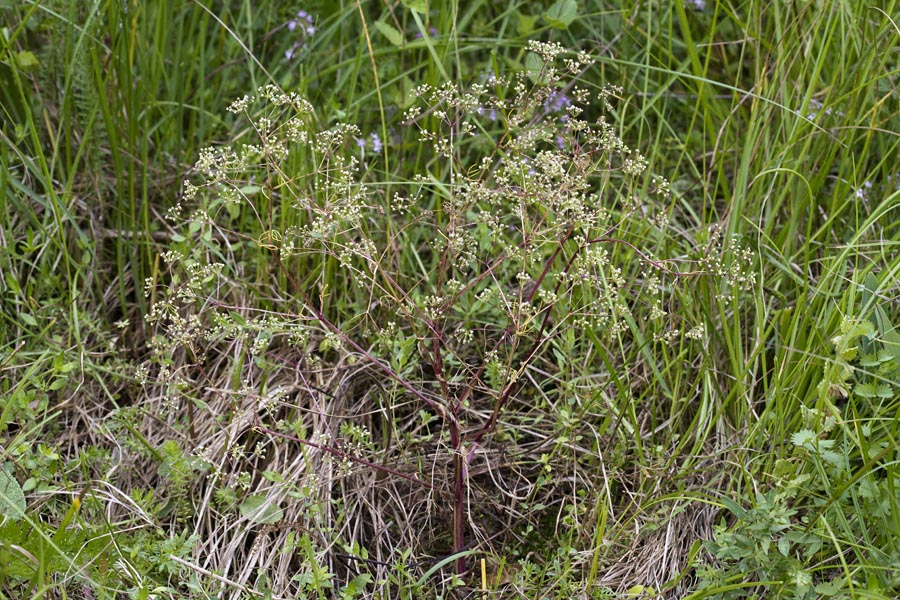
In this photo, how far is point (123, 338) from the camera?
2.60 m

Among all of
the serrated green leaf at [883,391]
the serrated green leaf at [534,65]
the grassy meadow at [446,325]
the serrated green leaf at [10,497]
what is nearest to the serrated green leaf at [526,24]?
the grassy meadow at [446,325]

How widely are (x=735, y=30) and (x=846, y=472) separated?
1.63 meters

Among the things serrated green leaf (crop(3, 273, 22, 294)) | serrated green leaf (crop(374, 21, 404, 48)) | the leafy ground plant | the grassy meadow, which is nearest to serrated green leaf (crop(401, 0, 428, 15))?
the grassy meadow

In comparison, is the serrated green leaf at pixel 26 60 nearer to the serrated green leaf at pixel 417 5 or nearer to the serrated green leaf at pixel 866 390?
the serrated green leaf at pixel 417 5

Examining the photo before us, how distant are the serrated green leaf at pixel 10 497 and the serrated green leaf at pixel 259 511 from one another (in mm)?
457

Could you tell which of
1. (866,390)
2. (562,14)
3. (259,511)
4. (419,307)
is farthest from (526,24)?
(259,511)

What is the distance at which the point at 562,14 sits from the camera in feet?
8.99

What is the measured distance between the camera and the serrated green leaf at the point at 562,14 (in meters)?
2.71

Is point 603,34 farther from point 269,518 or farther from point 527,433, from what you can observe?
point 269,518

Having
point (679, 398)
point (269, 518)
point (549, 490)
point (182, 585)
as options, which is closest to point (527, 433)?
point (549, 490)

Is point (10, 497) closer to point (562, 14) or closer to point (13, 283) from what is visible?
point (13, 283)

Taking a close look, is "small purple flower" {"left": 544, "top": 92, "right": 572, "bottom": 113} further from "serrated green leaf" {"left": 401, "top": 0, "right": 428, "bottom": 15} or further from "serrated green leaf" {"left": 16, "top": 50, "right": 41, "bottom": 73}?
"serrated green leaf" {"left": 16, "top": 50, "right": 41, "bottom": 73}

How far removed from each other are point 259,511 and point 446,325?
2.28 ft

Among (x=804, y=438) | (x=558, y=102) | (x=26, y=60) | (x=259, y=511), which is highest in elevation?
(x=26, y=60)
